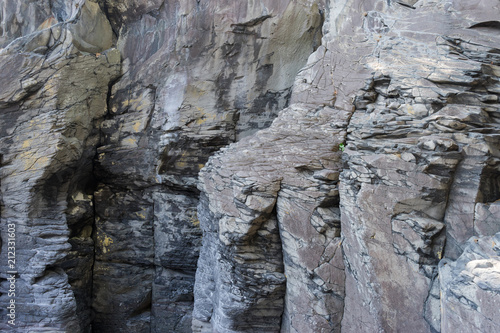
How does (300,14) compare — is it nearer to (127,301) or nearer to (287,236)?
(287,236)

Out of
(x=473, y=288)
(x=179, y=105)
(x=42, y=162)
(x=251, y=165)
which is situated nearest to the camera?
(x=473, y=288)

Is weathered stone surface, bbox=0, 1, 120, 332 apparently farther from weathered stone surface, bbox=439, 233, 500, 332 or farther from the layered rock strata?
weathered stone surface, bbox=439, 233, 500, 332

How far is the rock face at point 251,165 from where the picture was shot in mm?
4520

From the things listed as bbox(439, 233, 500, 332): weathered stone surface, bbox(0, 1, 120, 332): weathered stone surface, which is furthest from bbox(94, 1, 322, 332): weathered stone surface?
bbox(439, 233, 500, 332): weathered stone surface

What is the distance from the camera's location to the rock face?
4520 millimetres

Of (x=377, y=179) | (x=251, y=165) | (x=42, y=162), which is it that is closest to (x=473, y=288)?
(x=377, y=179)

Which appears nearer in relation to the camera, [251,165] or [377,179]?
[377,179]

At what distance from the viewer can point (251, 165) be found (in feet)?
20.4

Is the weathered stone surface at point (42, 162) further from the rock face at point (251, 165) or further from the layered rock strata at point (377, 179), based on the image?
the layered rock strata at point (377, 179)

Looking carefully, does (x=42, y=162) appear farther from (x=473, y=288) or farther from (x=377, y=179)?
(x=473, y=288)

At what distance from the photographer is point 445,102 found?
15.8 feet

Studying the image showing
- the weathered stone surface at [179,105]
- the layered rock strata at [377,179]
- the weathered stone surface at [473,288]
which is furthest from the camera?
the weathered stone surface at [179,105]

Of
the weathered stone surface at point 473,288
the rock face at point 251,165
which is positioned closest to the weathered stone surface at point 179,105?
the rock face at point 251,165

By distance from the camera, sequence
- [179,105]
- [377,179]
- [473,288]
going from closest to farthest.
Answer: [473,288]
[377,179]
[179,105]
